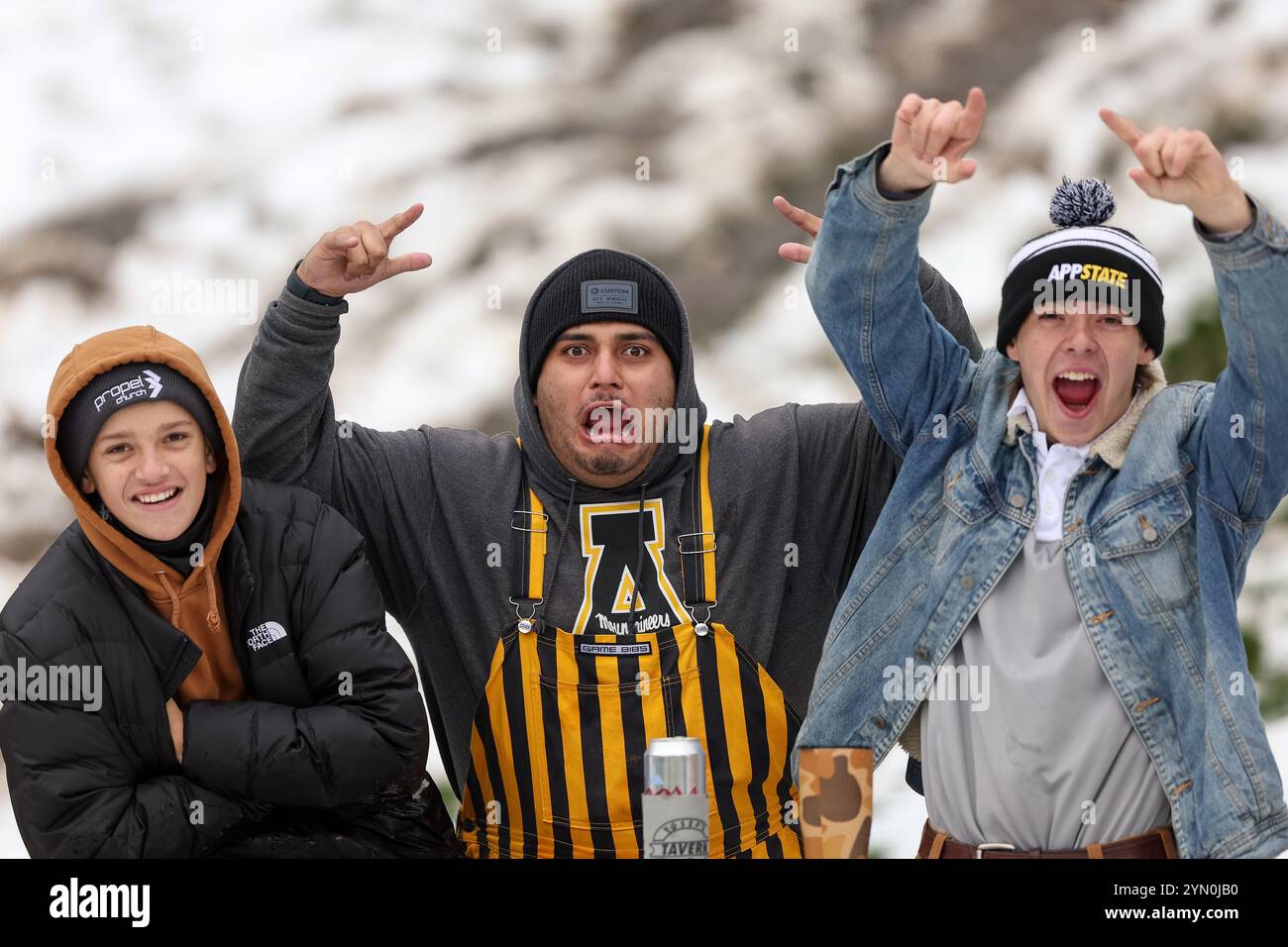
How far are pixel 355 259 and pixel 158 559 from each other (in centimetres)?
73

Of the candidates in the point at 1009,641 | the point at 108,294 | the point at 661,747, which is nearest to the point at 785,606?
the point at 1009,641

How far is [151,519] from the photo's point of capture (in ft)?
9.28

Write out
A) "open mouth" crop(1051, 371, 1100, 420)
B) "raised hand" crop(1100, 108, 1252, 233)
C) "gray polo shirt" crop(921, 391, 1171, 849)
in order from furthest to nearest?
"open mouth" crop(1051, 371, 1100, 420), "gray polo shirt" crop(921, 391, 1171, 849), "raised hand" crop(1100, 108, 1252, 233)

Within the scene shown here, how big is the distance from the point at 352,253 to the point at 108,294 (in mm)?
3037

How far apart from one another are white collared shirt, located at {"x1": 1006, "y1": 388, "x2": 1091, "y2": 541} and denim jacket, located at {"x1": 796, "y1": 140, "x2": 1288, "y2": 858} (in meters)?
0.02

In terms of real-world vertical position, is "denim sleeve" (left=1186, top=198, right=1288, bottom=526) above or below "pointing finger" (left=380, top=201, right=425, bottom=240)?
below

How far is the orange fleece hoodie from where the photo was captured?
9.34 feet

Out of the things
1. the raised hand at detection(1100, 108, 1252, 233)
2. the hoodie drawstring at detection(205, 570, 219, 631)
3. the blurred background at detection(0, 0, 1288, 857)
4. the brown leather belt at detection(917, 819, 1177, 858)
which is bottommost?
the brown leather belt at detection(917, 819, 1177, 858)

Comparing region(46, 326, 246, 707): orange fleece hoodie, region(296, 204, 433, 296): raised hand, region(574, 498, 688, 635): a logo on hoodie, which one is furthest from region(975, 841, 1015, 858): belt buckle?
region(296, 204, 433, 296): raised hand

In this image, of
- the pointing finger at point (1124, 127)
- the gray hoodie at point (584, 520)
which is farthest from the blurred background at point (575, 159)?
the pointing finger at point (1124, 127)

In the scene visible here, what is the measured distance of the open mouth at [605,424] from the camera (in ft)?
10.9

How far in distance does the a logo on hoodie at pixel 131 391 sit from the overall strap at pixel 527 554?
845 mm

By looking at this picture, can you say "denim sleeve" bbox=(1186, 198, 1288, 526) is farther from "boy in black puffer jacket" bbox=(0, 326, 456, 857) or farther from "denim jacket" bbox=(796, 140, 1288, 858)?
"boy in black puffer jacket" bbox=(0, 326, 456, 857)

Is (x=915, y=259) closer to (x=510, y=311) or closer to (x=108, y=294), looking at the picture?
(x=510, y=311)
